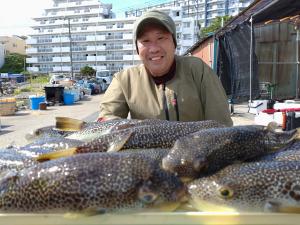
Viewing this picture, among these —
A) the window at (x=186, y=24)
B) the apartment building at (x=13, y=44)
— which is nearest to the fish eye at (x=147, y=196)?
the window at (x=186, y=24)

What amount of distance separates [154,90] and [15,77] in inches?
3624

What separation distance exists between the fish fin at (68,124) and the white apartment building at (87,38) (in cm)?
9530

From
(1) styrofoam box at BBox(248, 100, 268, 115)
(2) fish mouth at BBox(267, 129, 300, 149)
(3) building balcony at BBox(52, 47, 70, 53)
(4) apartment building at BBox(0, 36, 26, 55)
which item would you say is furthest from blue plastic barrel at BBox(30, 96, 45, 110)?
(4) apartment building at BBox(0, 36, 26, 55)

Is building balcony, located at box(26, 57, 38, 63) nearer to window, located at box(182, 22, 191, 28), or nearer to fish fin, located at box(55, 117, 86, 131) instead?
window, located at box(182, 22, 191, 28)

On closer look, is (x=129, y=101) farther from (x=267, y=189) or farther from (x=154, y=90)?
(x=267, y=189)

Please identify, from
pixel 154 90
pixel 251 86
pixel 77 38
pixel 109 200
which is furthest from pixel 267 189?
pixel 77 38

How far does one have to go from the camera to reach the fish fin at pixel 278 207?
1.83 meters

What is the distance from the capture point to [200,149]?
2264 millimetres

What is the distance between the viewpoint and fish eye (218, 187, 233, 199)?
1903mm

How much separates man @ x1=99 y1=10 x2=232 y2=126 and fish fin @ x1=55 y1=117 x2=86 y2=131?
0.76 m

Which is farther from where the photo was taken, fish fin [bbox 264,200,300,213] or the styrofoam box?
the styrofoam box

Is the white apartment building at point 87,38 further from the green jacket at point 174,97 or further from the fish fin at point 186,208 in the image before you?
the fish fin at point 186,208

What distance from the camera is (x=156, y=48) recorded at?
3824mm

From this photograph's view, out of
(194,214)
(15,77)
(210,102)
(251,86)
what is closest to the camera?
(194,214)
